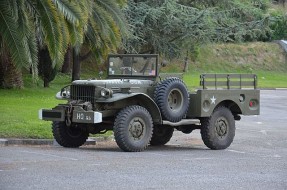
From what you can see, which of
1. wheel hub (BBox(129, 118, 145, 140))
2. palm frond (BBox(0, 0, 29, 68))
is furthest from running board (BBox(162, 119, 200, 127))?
palm frond (BBox(0, 0, 29, 68))

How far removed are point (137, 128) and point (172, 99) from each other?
4.09ft

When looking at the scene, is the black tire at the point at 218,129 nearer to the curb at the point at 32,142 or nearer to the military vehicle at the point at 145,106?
the military vehicle at the point at 145,106

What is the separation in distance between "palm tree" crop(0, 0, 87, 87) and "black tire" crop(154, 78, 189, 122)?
2.95 m

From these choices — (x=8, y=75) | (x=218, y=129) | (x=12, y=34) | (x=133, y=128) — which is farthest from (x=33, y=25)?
(x=8, y=75)

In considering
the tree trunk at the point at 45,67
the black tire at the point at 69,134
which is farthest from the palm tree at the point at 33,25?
the tree trunk at the point at 45,67

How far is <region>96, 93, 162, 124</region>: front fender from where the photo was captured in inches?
574

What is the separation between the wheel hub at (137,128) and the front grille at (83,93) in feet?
3.23

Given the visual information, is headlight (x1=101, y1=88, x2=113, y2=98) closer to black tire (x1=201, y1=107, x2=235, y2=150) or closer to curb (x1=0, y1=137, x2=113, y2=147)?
curb (x1=0, y1=137, x2=113, y2=147)

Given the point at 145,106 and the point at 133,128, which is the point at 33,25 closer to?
the point at 145,106

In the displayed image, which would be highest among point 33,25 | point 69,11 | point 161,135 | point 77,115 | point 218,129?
point 69,11

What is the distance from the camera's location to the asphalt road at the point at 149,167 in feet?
33.6

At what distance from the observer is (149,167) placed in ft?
39.9

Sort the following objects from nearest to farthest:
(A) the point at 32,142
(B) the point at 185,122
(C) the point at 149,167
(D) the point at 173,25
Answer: (C) the point at 149,167
(B) the point at 185,122
(A) the point at 32,142
(D) the point at 173,25

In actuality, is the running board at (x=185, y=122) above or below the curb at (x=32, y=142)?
above
